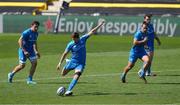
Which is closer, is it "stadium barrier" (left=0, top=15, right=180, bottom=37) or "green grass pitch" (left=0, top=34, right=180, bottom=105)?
"green grass pitch" (left=0, top=34, right=180, bottom=105)

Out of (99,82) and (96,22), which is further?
(96,22)

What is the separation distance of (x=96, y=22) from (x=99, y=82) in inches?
1200

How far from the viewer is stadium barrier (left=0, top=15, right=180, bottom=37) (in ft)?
165

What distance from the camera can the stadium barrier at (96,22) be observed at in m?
50.2

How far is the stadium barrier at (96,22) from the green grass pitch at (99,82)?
45.7ft

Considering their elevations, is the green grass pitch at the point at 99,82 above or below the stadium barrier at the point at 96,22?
above

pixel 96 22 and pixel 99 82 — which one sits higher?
pixel 99 82

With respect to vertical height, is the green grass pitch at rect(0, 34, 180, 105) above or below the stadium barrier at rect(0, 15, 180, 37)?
above

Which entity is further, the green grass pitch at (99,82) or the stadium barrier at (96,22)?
the stadium barrier at (96,22)

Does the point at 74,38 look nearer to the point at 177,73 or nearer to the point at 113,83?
the point at 113,83

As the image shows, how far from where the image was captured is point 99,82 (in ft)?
70.3

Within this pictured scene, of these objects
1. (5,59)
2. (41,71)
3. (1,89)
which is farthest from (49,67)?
(1,89)

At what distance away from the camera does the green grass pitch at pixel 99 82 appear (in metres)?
17.4

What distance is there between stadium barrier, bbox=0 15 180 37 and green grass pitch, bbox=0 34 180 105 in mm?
13916
